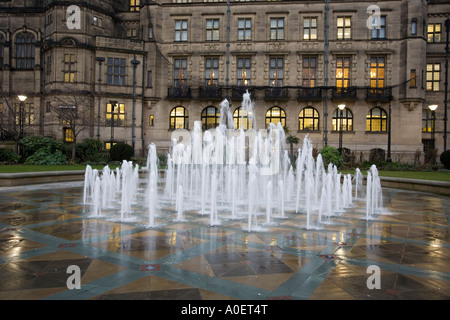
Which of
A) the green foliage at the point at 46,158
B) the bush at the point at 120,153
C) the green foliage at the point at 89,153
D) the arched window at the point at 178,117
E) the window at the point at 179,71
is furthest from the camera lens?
the arched window at the point at 178,117

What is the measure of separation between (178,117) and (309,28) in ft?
52.8

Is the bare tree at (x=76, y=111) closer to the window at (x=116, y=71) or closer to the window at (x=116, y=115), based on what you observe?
the window at (x=116, y=115)

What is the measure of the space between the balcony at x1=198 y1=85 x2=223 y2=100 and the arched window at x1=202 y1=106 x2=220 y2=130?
1563mm

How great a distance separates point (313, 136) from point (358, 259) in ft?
94.5

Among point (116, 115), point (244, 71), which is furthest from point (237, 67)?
point (116, 115)

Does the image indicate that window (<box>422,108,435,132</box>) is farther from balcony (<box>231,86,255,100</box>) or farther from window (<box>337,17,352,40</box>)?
balcony (<box>231,86,255,100</box>)

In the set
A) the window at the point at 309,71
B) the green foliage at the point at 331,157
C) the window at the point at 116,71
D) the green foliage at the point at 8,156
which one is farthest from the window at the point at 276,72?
the green foliage at the point at 8,156

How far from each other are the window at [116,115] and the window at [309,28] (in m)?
19.7

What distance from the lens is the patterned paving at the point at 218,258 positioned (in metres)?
4.18

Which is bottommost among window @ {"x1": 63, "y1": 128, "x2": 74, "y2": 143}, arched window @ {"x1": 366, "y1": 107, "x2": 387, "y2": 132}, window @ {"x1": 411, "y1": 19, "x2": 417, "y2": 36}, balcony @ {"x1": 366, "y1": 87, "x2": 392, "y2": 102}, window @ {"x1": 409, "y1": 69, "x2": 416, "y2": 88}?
window @ {"x1": 63, "y1": 128, "x2": 74, "y2": 143}

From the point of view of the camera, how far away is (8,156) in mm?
25391

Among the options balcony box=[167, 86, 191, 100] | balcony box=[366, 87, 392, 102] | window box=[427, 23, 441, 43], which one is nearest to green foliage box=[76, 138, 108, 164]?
balcony box=[167, 86, 191, 100]

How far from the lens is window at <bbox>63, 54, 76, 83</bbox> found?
31.3 m

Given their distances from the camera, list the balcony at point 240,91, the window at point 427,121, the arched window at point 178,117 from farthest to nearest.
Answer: the window at point 427,121 < the arched window at point 178,117 < the balcony at point 240,91
